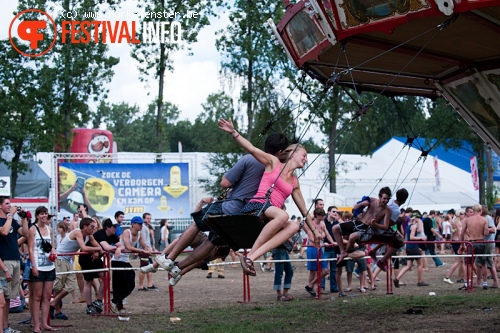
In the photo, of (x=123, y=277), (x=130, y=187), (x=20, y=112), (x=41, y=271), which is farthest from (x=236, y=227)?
(x=20, y=112)

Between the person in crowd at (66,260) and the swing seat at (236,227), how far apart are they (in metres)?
5.15

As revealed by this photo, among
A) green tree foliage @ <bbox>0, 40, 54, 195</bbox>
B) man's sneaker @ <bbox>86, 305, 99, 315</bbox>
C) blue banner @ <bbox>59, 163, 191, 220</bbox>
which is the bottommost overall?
man's sneaker @ <bbox>86, 305, 99, 315</bbox>

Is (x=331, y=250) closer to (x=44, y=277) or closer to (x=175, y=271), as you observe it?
(x=44, y=277)

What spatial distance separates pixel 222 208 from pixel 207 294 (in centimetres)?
997

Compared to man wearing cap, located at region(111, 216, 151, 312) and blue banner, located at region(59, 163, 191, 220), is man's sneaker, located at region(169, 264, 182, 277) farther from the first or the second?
blue banner, located at region(59, 163, 191, 220)

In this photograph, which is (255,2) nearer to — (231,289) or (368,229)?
(231,289)

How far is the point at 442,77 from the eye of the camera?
1455 cm

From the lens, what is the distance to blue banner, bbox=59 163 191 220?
1218 inches

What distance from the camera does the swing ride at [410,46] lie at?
9.98m

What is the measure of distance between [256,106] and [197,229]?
25146mm

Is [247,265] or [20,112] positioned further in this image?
[20,112]

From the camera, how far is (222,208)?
9.20 meters

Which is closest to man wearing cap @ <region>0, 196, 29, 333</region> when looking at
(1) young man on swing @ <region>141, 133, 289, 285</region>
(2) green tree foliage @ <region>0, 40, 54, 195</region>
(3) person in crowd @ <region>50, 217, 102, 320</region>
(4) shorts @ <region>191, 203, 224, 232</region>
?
(1) young man on swing @ <region>141, 133, 289, 285</region>

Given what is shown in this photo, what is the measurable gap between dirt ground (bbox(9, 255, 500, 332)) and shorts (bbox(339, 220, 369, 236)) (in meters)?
3.16
